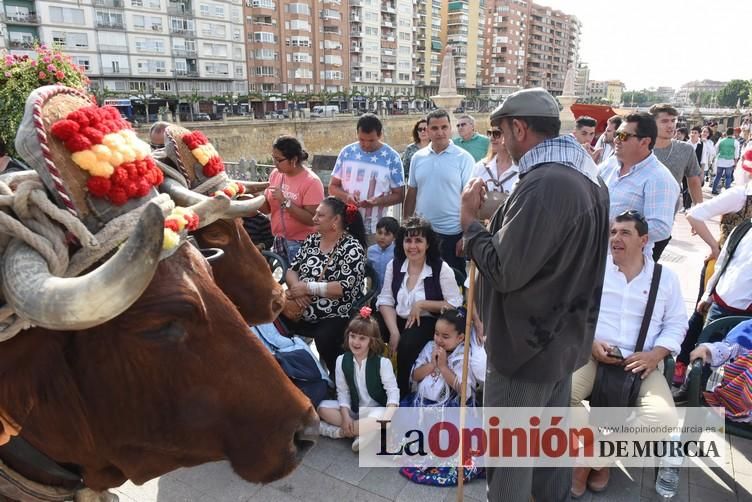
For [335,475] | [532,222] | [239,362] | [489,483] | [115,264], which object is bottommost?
[335,475]

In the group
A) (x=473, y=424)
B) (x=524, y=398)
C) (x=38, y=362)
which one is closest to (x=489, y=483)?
(x=524, y=398)

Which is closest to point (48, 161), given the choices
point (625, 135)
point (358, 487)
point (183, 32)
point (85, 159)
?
point (85, 159)

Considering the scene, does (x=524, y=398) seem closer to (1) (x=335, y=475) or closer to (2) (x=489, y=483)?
(2) (x=489, y=483)

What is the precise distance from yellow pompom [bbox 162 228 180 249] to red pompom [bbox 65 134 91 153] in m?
0.35

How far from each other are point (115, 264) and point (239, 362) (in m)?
0.58

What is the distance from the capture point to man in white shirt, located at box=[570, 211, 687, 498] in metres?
3.44

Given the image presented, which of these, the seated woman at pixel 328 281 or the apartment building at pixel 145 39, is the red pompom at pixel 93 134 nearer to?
the seated woman at pixel 328 281

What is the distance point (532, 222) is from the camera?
2342mm

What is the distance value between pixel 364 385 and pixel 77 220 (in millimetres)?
2998

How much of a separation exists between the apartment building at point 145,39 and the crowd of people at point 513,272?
5037 cm

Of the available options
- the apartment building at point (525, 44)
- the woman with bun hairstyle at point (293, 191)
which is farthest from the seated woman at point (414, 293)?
the apartment building at point (525, 44)

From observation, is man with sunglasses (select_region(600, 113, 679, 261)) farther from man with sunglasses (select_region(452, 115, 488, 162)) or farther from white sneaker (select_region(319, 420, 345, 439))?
white sneaker (select_region(319, 420, 345, 439))

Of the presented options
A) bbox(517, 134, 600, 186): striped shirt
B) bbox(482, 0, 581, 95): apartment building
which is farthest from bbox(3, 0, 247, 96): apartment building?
bbox(482, 0, 581, 95): apartment building

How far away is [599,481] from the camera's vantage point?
11.2 feet
